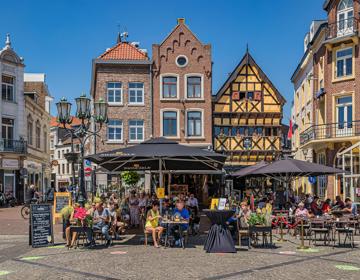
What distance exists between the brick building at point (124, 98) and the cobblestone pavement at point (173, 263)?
21.9 meters

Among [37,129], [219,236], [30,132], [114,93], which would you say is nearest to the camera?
[219,236]

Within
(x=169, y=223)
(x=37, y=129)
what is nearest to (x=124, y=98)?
(x=37, y=129)

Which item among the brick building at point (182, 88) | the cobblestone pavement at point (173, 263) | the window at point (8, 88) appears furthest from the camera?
the window at point (8, 88)

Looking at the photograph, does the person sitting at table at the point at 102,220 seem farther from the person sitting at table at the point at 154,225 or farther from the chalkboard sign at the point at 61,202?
the chalkboard sign at the point at 61,202

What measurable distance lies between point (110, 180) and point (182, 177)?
489cm

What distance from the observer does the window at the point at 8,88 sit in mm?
36750

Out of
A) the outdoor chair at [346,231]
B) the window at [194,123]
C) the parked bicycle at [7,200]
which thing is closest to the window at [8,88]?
the parked bicycle at [7,200]

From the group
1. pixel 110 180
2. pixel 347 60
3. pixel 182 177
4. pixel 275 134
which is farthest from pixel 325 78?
pixel 110 180

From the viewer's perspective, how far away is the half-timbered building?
36031 millimetres

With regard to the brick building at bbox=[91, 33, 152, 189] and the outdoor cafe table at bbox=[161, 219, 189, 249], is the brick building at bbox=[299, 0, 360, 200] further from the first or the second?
the outdoor cafe table at bbox=[161, 219, 189, 249]

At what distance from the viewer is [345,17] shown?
88.9 feet

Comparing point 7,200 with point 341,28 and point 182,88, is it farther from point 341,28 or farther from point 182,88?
point 341,28

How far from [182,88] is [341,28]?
39.0ft

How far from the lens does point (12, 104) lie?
37.4 metres
